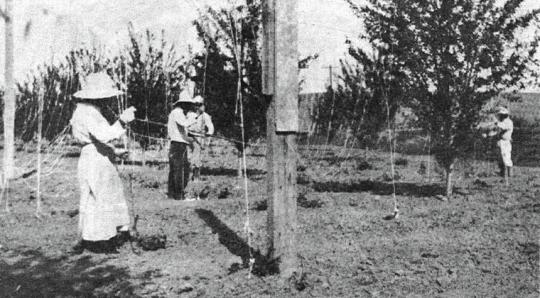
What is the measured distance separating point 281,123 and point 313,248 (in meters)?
1.81

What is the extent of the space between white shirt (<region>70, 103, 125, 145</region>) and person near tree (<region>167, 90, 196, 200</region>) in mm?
3005

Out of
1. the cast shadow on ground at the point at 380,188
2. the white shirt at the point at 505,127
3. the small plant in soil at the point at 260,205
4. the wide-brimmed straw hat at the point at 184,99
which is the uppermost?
the wide-brimmed straw hat at the point at 184,99

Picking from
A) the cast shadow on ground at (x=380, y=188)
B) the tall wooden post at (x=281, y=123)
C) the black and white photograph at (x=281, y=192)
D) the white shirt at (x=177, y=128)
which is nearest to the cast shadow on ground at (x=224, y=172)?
the black and white photograph at (x=281, y=192)

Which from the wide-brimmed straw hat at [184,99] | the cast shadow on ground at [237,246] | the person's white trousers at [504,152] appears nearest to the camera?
the cast shadow on ground at [237,246]

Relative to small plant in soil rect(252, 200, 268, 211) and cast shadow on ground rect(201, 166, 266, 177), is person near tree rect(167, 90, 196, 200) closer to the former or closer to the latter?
small plant in soil rect(252, 200, 268, 211)

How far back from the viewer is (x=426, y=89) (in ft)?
29.5

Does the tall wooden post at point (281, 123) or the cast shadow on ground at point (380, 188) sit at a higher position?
the tall wooden post at point (281, 123)

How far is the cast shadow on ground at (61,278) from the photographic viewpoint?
434cm

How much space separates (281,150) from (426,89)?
541cm

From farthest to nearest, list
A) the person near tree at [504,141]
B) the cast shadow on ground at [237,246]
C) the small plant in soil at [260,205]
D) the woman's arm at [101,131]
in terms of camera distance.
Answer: the person near tree at [504,141], the small plant in soil at [260,205], the woman's arm at [101,131], the cast shadow on ground at [237,246]

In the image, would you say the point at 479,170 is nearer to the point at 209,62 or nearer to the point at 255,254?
the point at 209,62

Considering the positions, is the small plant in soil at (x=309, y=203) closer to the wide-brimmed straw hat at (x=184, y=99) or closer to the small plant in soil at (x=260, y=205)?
the small plant in soil at (x=260, y=205)

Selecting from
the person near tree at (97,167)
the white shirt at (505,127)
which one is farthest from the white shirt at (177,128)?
the white shirt at (505,127)

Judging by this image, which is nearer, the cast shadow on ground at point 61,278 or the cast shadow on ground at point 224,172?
the cast shadow on ground at point 61,278
